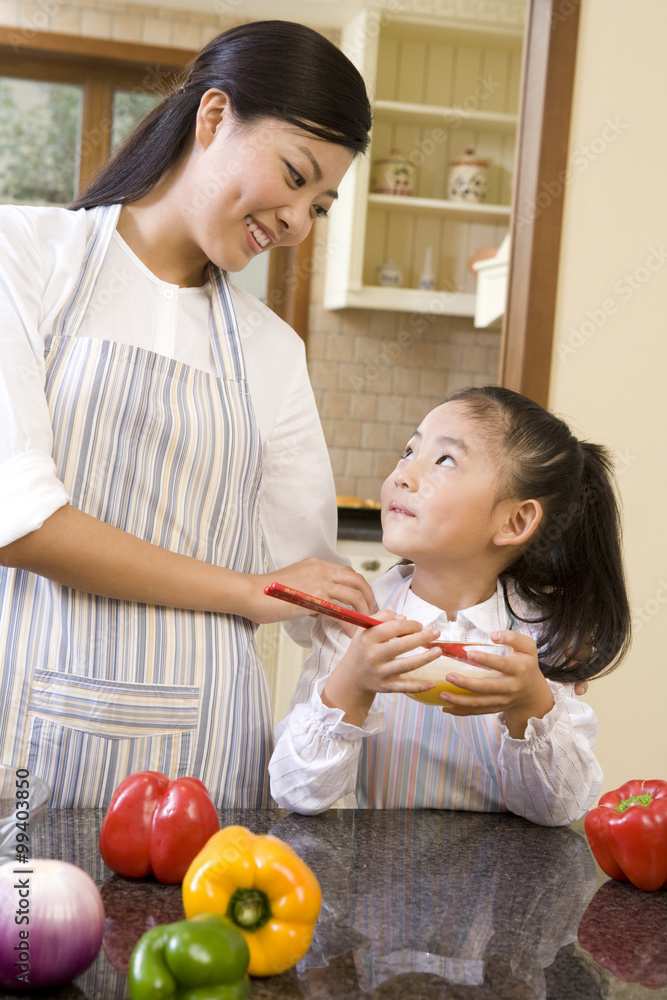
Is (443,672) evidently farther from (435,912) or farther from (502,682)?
(435,912)

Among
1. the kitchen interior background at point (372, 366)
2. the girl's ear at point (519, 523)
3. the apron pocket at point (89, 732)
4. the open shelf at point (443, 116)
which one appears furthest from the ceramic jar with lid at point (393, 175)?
the apron pocket at point (89, 732)

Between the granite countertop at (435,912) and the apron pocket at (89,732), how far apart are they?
0.21m

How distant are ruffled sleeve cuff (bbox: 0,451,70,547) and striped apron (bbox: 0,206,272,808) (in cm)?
13

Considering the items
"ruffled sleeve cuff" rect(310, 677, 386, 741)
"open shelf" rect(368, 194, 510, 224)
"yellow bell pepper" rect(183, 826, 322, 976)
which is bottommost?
"ruffled sleeve cuff" rect(310, 677, 386, 741)

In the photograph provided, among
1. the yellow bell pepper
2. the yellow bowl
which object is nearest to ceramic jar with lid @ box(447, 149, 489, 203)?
the yellow bowl

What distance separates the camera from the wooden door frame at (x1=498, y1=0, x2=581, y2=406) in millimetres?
1975

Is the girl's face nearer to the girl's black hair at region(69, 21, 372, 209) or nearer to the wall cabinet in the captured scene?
the girl's black hair at region(69, 21, 372, 209)

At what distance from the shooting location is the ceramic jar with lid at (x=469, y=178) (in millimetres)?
3824

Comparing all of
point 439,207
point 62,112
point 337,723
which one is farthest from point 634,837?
point 62,112

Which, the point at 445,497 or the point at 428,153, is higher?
the point at 428,153

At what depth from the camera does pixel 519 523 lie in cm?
131

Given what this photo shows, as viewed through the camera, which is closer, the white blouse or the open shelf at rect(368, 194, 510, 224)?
the white blouse

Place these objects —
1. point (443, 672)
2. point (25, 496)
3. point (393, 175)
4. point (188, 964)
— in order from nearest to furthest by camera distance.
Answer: point (188, 964)
point (443, 672)
point (25, 496)
point (393, 175)

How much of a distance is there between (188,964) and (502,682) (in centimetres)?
48
